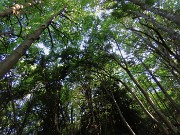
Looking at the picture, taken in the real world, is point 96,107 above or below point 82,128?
above

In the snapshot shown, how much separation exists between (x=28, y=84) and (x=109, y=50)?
235 inches

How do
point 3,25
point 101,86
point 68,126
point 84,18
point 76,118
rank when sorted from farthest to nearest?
point 76,118 < point 101,86 < point 68,126 < point 84,18 < point 3,25

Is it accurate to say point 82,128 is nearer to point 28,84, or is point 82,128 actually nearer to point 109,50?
point 28,84

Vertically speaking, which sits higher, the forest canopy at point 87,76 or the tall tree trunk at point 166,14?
the forest canopy at point 87,76

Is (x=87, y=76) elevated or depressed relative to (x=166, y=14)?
elevated

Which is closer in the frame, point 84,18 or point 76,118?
point 84,18

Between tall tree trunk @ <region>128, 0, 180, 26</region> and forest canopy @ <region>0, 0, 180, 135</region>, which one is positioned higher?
forest canopy @ <region>0, 0, 180, 135</region>

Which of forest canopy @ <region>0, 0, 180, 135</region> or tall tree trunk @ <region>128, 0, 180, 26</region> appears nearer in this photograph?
tall tree trunk @ <region>128, 0, 180, 26</region>

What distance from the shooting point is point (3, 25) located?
397 inches

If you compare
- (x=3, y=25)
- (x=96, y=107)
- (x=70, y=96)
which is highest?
(x=3, y=25)

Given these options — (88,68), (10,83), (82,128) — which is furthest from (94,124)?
(10,83)

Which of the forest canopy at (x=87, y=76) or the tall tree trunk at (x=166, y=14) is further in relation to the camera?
the forest canopy at (x=87, y=76)

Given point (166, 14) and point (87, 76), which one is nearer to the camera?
point (166, 14)

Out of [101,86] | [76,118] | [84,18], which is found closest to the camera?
[84,18]
